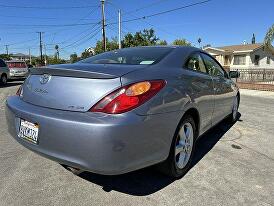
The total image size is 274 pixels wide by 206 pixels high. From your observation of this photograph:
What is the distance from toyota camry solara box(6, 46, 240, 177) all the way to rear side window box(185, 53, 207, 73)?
0.25 m

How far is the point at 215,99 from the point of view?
4.28 meters

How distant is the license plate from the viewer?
277cm

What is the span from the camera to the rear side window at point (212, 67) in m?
4.39

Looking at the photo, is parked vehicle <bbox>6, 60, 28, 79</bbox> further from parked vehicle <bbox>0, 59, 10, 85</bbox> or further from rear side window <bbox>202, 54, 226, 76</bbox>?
rear side window <bbox>202, 54, 226, 76</bbox>

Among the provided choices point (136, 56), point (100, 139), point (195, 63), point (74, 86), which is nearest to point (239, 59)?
→ point (195, 63)

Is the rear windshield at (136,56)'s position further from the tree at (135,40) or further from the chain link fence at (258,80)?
the tree at (135,40)

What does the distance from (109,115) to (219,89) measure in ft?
8.40

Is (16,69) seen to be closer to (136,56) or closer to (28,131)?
(136,56)

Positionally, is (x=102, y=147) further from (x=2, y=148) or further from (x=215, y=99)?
(x=2, y=148)

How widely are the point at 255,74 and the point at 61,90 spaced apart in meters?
18.6

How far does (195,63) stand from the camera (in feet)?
12.8

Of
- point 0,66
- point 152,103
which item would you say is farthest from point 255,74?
point 152,103

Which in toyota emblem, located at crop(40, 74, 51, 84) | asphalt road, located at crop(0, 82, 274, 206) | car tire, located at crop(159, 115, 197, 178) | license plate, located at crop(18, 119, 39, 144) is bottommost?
asphalt road, located at crop(0, 82, 274, 206)

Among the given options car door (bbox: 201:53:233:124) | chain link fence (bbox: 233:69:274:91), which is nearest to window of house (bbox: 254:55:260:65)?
chain link fence (bbox: 233:69:274:91)
